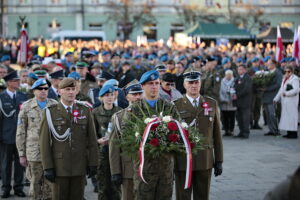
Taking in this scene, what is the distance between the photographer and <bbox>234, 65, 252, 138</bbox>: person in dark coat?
59.0ft

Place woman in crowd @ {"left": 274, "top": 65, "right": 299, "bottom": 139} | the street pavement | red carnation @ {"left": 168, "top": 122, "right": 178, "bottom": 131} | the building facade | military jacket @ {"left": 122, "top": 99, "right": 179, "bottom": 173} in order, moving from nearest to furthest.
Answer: red carnation @ {"left": 168, "top": 122, "right": 178, "bottom": 131}, military jacket @ {"left": 122, "top": 99, "right": 179, "bottom": 173}, the street pavement, woman in crowd @ {"left": 274, "top": 65, "right": 299, "bottom": 139}, the building facade

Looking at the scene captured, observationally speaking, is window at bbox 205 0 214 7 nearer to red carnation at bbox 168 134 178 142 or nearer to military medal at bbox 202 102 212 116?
military medal at bbox 202 102 212 116

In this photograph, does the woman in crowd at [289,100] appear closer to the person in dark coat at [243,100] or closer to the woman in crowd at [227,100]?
the person in dark coat at [243,100]

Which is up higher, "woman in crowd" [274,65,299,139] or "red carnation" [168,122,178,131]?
"red carnation" [168,122,178,131]

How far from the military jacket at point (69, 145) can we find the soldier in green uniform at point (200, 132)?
1105mm

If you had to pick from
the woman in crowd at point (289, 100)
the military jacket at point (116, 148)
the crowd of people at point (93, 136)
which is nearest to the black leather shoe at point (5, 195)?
the crowd of people at point (93, 136)

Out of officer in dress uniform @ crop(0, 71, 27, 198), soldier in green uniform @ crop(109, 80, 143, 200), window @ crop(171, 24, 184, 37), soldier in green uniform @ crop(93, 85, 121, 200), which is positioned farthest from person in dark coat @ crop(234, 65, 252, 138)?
window @ crop(171, 24, 184, 37)

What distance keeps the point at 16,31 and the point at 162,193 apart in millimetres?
66824

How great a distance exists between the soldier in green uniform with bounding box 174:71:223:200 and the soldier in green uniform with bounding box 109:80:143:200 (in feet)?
1.94

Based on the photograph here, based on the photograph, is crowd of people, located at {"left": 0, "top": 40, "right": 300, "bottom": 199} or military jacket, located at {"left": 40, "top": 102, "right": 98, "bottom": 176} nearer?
crowd of people, located at {"left": 0, "top": 40, "right": 300, "bottom": 199}

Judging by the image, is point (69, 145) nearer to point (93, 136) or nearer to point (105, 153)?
point (93, 136)

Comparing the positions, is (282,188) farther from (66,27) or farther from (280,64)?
(66,27)

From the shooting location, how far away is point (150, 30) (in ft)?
237

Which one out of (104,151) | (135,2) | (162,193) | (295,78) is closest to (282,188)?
(162,193)
